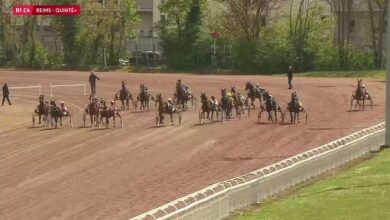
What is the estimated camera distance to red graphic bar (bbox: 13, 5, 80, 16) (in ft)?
303

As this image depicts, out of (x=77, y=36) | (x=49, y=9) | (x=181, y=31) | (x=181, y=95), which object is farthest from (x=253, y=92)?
(x=49, y=9)

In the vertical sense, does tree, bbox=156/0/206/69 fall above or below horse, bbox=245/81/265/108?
above

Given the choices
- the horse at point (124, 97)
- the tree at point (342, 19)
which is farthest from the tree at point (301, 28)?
the horse at point (124, 97)

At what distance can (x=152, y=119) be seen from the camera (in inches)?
1649

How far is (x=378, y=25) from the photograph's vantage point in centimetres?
8162

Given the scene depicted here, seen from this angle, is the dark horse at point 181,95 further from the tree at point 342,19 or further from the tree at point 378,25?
the tree at point 378,25

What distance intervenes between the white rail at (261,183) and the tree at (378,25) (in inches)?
2031

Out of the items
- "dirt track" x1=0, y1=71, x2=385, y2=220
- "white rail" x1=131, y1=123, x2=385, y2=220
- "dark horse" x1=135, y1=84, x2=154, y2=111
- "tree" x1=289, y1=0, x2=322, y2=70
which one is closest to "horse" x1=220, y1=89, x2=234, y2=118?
"dirt track" x1=0, y1=71, x2=385, y2=220

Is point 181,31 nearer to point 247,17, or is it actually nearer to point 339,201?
point 247,17

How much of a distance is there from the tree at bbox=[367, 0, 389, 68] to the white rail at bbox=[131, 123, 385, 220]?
51579 mm

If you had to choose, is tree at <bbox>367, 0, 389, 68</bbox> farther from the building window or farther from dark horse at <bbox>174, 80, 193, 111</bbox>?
dark horse at <bbox>174, 80, 193, 111</bbox>

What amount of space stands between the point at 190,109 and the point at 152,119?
15.7 ft

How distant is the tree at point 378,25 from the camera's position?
3108 inches

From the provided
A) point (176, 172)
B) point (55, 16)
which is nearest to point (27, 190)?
point (176, 172)
